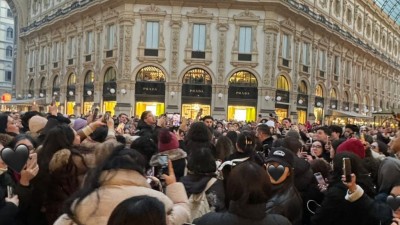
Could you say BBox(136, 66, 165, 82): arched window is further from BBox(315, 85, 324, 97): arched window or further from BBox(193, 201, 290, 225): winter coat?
BBox(193, 201, 290, 225): winter coat

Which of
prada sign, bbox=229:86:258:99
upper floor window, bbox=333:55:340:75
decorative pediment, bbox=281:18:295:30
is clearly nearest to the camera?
prada sign, bbox=229:86:258:99

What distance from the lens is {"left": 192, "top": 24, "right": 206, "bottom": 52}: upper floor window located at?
118ft

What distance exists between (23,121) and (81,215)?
7.42 m

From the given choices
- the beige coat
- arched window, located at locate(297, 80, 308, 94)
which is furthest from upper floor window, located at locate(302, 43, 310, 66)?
the beige coat

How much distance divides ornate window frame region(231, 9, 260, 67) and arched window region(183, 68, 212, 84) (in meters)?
2.30

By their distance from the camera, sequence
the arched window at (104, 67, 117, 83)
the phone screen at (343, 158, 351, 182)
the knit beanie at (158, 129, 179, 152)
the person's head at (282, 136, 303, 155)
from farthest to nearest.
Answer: the arched window at (104, 67, 117, 83)
the person's head at (282, 136, 303, 155)
the knit beanie at (158, 129, 179, 152)
the phone screen at (343, 158, 351, 182)

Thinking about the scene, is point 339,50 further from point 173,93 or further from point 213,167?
point 213,167

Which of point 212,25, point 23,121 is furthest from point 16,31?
point 23,121

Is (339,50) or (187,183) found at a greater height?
(339,50)

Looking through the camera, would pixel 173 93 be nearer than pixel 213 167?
No

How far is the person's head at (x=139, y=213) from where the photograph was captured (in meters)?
2.30

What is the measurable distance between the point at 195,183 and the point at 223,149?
8.72ft

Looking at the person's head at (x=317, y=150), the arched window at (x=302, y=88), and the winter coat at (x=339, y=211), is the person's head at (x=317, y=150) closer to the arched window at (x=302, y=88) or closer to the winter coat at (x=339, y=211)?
the winter coat at (x=339, y=211)

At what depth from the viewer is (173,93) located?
35.3 metres
